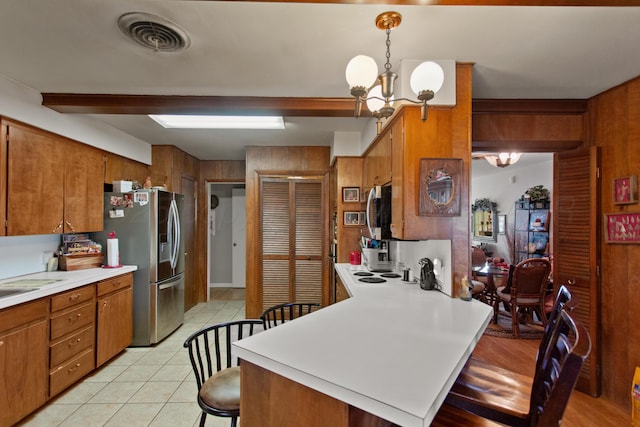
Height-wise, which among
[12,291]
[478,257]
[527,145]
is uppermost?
[527,145]

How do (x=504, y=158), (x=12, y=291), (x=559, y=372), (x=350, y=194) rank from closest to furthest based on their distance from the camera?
(x=559, y=372)
(x=12, y=291)
(x=350, y=194)
(x=504, y=158)

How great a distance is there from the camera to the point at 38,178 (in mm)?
2559

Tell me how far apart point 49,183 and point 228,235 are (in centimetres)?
372

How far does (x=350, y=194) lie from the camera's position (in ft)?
12.5

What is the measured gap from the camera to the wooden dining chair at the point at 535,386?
33.2 inches

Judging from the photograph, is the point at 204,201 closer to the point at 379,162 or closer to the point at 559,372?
the point at 379,162

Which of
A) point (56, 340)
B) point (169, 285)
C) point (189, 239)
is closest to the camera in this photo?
point (56, 340)

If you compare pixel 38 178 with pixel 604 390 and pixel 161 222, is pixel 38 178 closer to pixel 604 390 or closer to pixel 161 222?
pixel 161 222

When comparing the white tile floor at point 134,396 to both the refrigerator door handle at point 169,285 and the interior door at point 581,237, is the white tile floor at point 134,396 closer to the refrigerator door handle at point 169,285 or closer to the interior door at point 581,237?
the refrigerator door handle at point 169,285

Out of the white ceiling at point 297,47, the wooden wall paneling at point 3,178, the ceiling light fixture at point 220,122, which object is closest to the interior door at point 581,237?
the white ceiling at point 297,47

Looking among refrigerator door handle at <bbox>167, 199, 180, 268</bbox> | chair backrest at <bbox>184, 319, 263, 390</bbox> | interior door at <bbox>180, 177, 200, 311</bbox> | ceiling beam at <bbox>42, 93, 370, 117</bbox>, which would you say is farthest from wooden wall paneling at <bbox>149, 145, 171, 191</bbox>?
chair backrest at <bbox>184, 319, 263, 390</bbox>

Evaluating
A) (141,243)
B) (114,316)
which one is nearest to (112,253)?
(141,243)

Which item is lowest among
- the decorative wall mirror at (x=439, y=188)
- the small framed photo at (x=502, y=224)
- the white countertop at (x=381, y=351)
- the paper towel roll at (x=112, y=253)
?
the white countertop at (x=381, y=351)

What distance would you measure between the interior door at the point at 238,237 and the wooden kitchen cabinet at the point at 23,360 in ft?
13.1
